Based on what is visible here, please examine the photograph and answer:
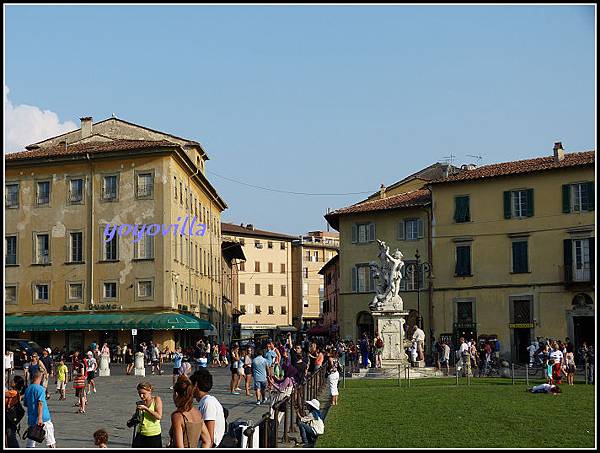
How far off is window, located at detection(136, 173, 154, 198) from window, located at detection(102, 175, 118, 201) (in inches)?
54.8

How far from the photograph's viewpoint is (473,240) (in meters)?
52.8

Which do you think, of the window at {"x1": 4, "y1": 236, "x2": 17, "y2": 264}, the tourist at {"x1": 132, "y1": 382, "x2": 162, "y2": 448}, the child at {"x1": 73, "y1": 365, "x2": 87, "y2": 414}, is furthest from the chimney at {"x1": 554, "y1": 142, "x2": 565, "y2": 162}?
the tourist at {"x1": 132, "y1": 382, "x2": 162, "y2": 448}

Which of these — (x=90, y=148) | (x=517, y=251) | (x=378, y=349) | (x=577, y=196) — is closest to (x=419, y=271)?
(x=517, y=251)

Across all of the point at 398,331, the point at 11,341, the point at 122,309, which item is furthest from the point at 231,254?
the point at 398,331

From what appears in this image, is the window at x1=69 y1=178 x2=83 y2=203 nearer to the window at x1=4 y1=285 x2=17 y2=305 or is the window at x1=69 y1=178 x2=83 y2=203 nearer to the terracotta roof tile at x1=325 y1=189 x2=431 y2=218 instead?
the window at x1=4 y1=285 x2=17 y2=305

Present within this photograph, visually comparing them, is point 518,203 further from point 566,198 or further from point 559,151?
point 559,151

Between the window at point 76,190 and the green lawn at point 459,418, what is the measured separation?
29818 millimetres

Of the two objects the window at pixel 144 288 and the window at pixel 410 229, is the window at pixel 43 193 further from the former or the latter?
the window at pixel 410 229

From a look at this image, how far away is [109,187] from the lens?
180 feet

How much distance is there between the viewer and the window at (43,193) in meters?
55.9

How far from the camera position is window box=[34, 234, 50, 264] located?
181ft

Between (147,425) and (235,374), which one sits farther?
(235,374)

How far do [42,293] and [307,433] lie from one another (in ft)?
136

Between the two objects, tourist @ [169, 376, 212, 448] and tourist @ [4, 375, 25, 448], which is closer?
tourist @ [169, 376, 212, 448]
